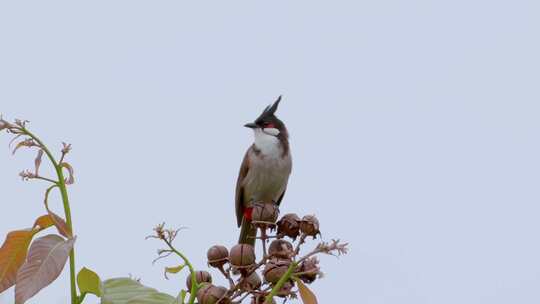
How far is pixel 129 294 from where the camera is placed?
142 centimetres

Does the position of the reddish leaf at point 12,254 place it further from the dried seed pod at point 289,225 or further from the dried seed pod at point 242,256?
the dried seed pod at point 289,225

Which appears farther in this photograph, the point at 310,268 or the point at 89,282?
the point at 310,268

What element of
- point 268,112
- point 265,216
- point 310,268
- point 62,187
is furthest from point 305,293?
point 268,112

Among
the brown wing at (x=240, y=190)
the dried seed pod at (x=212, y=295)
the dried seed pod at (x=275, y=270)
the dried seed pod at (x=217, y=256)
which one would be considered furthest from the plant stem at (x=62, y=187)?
the brown wing at (x=240, y=190)

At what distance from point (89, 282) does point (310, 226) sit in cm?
72

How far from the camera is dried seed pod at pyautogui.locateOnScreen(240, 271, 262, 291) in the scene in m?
1.63

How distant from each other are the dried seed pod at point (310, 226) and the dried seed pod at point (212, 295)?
36cm

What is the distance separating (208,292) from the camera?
1.62 metres

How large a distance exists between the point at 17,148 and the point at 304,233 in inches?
31.1

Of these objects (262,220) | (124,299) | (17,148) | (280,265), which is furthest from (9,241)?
(262,220)

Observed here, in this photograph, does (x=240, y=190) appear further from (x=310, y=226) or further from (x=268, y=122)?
(x=310, y=226)

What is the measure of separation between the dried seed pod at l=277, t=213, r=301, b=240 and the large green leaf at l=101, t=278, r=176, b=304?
0.73m

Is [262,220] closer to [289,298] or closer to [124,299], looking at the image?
[289,298]

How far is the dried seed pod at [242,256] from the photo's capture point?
72.0 inches
